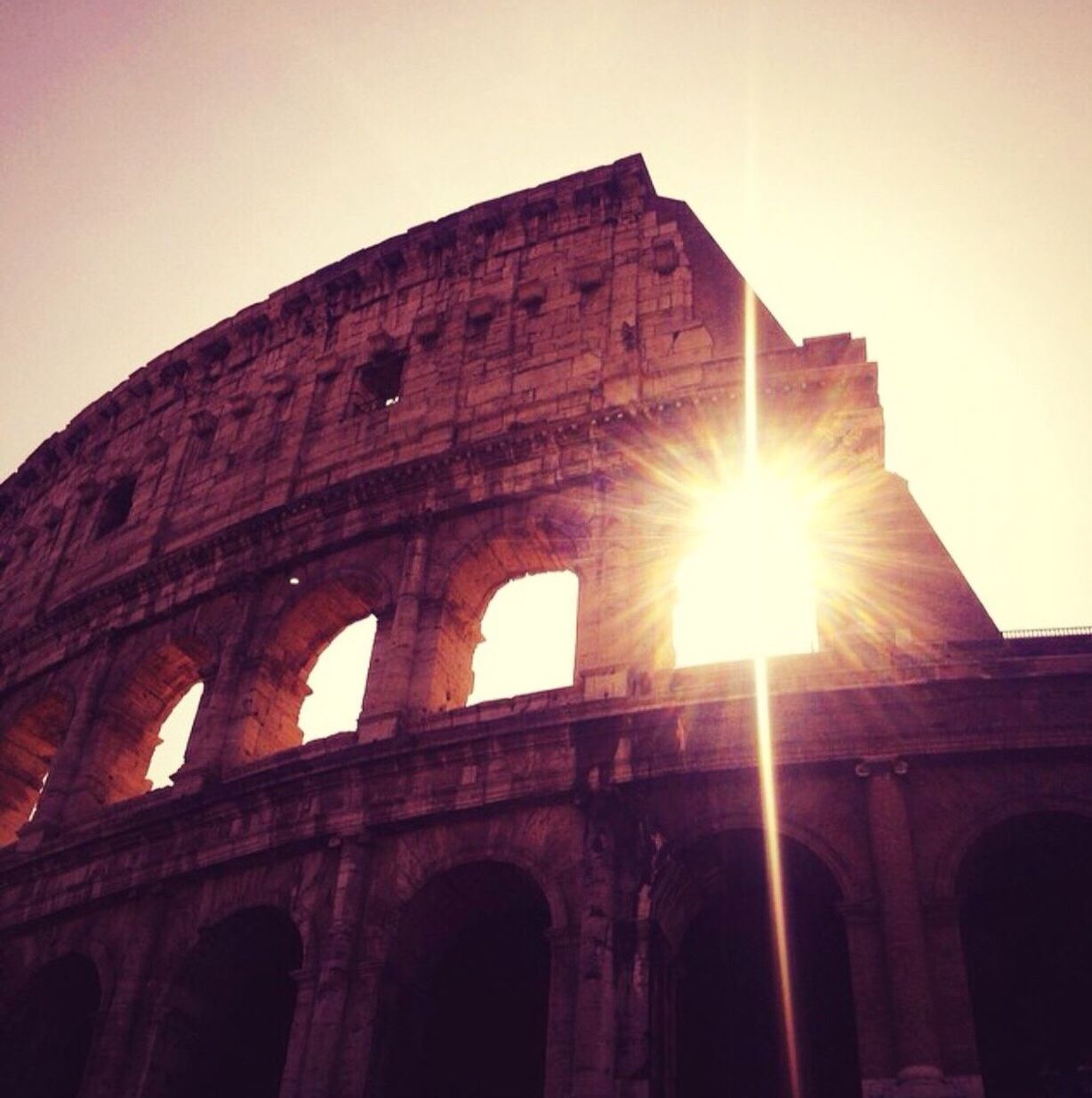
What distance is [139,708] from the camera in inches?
562

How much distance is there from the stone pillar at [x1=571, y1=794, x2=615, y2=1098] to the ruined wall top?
14.9ft

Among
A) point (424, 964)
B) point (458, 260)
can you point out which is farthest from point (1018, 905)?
point (458, 260)

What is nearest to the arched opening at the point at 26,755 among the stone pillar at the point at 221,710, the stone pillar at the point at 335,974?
the stone pillar at the point at 221,710

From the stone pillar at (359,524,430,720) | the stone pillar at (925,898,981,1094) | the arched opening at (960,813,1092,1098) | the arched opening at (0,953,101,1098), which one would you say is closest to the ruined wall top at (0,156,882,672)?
the stone pillar at (359,524,430,720)

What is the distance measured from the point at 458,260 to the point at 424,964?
34.4 ft

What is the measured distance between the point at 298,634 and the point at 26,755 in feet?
17.1

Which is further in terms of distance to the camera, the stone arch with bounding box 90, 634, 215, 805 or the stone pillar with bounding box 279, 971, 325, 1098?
the stone arch with bounding box 90, 634, 215, 805

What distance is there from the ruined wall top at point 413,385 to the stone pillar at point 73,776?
60.3 inches

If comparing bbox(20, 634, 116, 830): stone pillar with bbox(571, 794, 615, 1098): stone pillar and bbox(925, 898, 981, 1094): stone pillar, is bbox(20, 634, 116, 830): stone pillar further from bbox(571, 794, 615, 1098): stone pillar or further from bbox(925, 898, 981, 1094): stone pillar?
bbox(925, 898, 981, 1094): stone pillar

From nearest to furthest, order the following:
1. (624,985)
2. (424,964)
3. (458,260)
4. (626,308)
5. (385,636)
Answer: (624,985), (424,964), (385,636), (626,308), (458,260)

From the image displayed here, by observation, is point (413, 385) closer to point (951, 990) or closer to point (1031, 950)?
point (1031, 950)

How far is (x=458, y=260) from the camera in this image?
1645 centimetres

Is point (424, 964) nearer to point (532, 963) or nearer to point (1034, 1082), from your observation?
point (532, 963)

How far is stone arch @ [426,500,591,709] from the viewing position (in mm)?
11805
